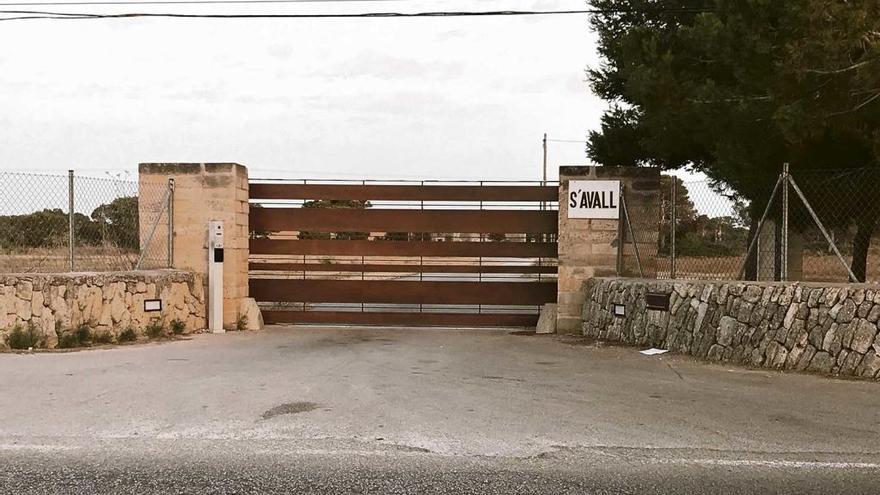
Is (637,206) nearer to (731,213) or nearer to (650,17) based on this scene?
(731,213)

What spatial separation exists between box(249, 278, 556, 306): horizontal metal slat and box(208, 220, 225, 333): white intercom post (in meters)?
0.93

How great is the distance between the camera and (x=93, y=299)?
9.61 meters

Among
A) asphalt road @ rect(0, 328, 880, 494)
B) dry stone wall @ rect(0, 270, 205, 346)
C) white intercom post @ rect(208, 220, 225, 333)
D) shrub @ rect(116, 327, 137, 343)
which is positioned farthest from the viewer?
white intercom post @ rect(208, 220, 225, 333)

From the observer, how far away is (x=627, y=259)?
11.3 metres

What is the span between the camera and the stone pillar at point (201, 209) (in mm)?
11461

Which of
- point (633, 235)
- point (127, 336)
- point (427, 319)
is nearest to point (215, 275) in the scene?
point (127, 336)

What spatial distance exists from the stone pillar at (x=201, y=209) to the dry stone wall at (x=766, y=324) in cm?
650

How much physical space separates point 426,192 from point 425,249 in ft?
3.29

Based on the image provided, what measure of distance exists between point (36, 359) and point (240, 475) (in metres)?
5.39

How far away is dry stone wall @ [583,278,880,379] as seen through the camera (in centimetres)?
748

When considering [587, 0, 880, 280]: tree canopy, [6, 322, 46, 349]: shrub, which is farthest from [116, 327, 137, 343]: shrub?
[587, 0, 880, 280]: tree canopy

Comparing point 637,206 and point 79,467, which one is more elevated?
point 637,206

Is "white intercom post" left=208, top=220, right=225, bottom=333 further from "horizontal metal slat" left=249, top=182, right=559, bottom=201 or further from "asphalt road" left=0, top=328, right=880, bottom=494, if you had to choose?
"asphalt road" left=0, top=328, right=880, bottom=494

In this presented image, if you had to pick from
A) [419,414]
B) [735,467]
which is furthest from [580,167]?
[735,467]
